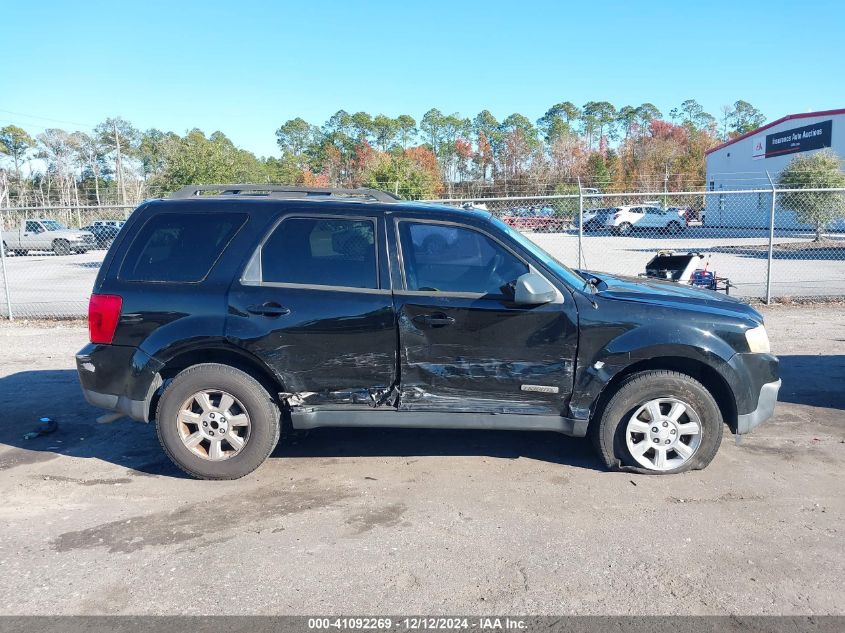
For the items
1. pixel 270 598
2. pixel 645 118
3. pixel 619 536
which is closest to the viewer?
pixel 270 598

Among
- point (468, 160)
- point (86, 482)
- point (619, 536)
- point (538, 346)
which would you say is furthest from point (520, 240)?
point (468, 160)

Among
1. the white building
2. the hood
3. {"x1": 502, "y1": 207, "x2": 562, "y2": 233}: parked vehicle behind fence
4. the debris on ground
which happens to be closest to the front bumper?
the hood

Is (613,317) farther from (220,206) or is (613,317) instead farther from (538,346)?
(220,206)

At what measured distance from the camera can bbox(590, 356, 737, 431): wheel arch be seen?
4422mm

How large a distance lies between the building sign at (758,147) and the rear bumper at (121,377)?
136ft

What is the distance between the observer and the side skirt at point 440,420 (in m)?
4.41

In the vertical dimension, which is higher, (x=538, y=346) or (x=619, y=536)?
(x=538, y=346)

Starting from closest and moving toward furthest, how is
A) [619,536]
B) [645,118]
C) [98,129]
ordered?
1. [619,536]
2. [98,129]
3. [645,118]

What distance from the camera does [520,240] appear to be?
4.56 metres

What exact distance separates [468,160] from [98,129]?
148 feet

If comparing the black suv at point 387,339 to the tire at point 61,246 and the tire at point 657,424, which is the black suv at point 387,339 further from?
the tire at point 61,246

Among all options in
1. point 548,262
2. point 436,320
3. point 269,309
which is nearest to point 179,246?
point 269,309

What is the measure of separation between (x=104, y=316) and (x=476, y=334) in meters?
2.60

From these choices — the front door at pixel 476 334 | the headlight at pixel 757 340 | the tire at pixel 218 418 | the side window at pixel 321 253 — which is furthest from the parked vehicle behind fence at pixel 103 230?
the headlight at pixel 757 340
